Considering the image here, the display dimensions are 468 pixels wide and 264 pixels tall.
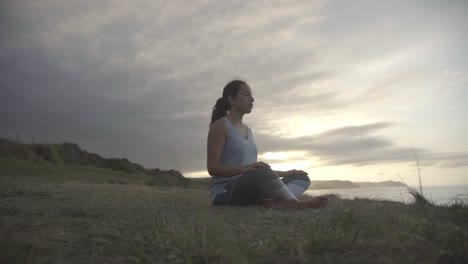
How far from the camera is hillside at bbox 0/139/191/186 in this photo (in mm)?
19844

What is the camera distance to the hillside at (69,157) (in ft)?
65.1

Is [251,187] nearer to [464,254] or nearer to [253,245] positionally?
[253,245]

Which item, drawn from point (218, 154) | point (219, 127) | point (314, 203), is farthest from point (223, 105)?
point (314, 203)

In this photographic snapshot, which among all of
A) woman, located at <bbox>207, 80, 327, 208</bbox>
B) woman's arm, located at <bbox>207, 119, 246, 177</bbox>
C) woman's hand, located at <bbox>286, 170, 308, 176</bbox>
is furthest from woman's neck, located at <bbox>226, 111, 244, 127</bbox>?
woman's hand, located at <bbox>286, 170, 308, 176</bbox>

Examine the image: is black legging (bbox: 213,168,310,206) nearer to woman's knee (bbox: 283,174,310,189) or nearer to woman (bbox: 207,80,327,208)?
woman (bbox: 207,80,327,208)

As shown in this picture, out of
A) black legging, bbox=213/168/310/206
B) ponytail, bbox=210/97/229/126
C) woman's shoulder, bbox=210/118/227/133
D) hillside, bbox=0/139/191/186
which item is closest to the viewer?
black legging, bbox=213/168/310/206

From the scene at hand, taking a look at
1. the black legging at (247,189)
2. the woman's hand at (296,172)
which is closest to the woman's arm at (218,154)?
the black legging at (247,189)

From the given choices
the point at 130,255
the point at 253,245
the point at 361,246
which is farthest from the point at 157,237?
the point at 361,246

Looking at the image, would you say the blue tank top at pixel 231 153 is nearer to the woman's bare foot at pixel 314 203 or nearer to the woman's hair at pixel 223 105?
the woman's hair at pixel 223 105

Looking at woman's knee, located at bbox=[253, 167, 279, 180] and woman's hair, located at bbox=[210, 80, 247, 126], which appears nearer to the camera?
woman's knee, located at bbox=[253, 167, 279, 180]

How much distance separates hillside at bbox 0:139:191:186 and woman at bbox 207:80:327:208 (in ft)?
59.0

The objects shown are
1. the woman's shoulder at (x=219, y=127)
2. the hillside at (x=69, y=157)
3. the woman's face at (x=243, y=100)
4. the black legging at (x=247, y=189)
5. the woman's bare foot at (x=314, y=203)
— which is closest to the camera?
the woman's bare foot at (x=314, y=203)

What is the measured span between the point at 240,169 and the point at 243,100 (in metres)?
1.03

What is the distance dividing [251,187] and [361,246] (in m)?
1.94
